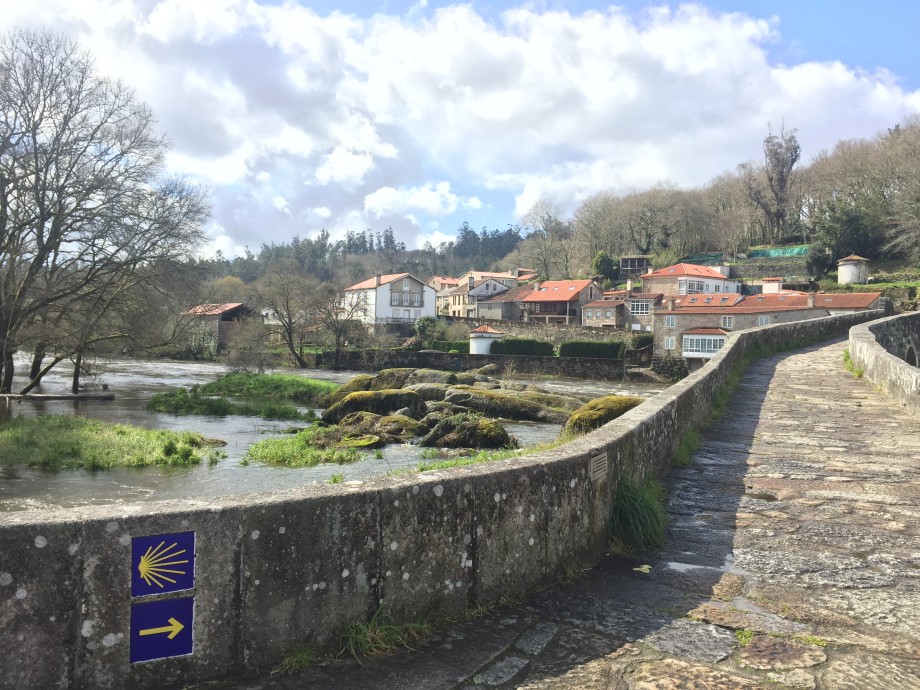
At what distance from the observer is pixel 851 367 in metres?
15.5

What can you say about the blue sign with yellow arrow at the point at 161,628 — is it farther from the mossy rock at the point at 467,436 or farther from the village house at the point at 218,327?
the village house at the point at 218,327

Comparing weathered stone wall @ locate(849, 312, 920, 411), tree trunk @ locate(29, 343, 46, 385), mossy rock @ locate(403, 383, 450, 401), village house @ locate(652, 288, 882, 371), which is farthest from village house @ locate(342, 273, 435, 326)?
weathered stone wall @ locate(849, 312, 920, 411)

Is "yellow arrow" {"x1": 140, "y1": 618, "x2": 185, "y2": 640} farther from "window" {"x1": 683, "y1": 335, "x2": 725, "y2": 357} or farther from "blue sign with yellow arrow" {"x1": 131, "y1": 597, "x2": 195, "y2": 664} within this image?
"window" {"x1": 683, "y1": 335, "x2": 725, "y2": 357}

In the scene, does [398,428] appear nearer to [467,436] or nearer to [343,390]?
[467,436]

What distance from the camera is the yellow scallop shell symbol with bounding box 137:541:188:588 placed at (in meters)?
2.61

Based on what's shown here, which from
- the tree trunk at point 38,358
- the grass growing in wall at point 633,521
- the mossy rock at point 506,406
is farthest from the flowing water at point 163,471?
the grass growing in wall at point 633,521

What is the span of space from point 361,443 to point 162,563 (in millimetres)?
18098

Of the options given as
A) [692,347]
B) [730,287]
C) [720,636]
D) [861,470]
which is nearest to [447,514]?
[720,636]

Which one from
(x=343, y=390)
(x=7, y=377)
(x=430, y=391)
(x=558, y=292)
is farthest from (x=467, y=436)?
(x=558, y=292)

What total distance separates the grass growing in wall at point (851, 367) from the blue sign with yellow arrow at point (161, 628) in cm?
1486

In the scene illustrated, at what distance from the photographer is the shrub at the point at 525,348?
59.0 metres

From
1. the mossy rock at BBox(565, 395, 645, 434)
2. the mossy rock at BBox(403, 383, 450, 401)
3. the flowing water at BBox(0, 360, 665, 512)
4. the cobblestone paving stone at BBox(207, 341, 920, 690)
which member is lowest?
the flowing water at BBox(0, 360, 665, 512)

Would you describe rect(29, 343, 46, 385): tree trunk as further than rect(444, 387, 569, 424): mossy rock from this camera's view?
No

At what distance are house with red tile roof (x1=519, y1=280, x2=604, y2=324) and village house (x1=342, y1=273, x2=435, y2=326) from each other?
14.2 metres
